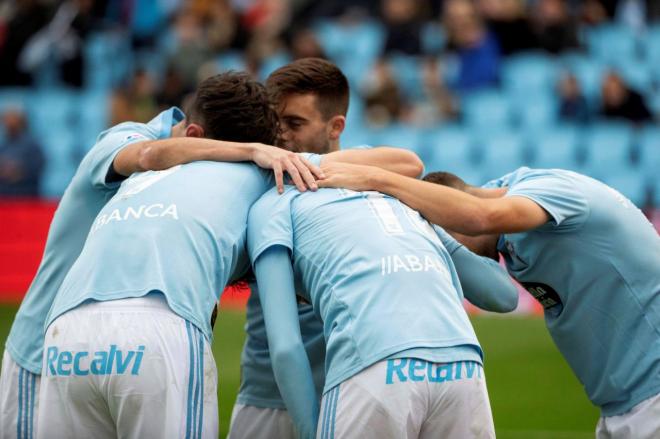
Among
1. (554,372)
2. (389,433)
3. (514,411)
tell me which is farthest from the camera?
(554,372)

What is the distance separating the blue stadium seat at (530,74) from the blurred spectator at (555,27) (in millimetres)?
203

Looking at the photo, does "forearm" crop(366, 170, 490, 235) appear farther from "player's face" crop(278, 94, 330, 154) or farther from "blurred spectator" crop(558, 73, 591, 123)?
"blurred spectator" crop(558, 73, 591, 123)

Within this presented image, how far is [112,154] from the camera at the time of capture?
14.9 feet

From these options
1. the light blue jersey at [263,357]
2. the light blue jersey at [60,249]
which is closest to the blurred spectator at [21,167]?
the light blue jersey at [263,357]

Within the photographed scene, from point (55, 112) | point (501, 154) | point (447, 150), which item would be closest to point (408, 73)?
point (447, 150)

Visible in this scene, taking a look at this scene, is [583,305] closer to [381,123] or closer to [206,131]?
[206,131]

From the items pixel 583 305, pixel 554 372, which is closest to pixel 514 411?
pixel 554 372

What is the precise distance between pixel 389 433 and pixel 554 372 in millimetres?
6166

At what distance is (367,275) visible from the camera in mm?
3930

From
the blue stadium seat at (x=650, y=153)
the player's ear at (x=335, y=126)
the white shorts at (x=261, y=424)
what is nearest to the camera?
the white shorts at (x=261, y=424)

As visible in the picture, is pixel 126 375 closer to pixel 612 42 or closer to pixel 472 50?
pixel 472 50

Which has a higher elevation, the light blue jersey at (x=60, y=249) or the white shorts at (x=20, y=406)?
the light blue jersey at (x=60, y=249)

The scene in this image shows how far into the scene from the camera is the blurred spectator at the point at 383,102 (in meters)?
15.4

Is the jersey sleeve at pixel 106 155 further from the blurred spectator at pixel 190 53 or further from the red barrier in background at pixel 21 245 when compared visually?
the blurred spectator at pixel 190 53
